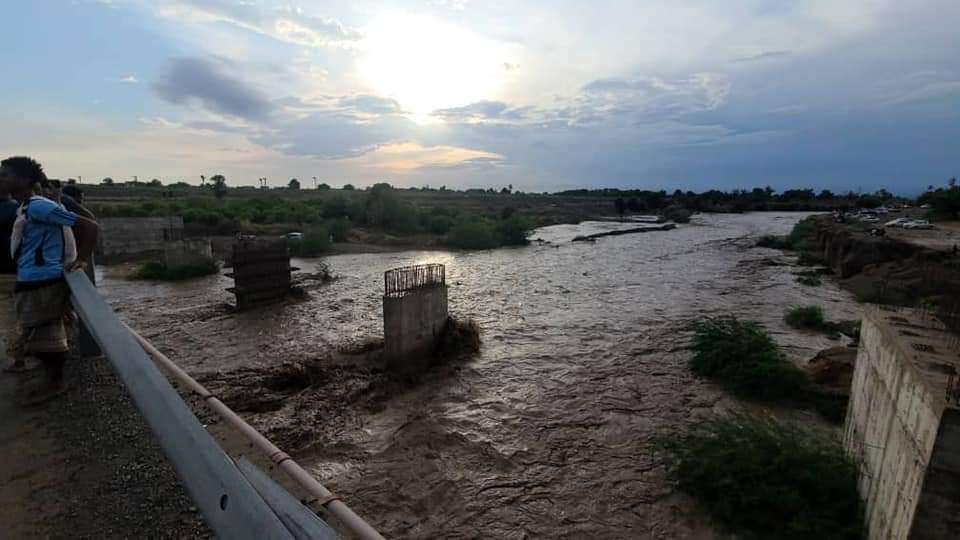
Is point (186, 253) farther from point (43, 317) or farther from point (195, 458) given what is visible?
point (195, 458)

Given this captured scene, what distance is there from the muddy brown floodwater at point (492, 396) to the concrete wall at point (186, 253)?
2.17 meters

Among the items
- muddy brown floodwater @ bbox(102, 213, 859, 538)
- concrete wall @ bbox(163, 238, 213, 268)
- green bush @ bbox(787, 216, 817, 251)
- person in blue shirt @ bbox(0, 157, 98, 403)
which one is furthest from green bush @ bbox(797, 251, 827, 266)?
person in blue shirt @ bbox(0, 157, 98, 403)

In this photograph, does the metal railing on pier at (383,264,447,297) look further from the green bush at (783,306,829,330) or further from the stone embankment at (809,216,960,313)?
the stone embankment at (809,216,960,313)

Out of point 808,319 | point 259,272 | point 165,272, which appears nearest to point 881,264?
point 808,319

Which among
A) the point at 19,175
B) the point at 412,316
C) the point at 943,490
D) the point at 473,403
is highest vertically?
the point at 19,175

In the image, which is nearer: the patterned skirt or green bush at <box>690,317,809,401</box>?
the patterned skirt

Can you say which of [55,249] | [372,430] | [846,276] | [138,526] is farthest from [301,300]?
[846,276]

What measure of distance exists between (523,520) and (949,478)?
14.7 feet

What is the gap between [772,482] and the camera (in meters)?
6.19

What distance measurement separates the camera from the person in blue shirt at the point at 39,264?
446cm

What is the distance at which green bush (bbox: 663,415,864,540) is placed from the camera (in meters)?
5.57

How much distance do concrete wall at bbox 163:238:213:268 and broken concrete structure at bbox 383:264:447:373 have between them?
16347mm

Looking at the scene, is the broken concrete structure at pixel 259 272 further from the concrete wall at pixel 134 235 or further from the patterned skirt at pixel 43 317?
the concrete wall at pixel 134 235

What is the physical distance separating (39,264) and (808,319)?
18.9 metres
